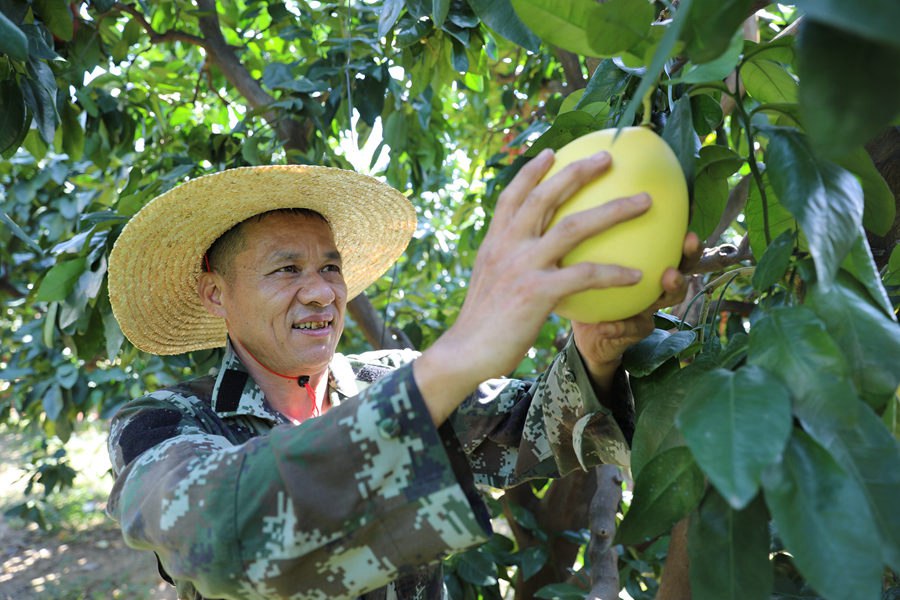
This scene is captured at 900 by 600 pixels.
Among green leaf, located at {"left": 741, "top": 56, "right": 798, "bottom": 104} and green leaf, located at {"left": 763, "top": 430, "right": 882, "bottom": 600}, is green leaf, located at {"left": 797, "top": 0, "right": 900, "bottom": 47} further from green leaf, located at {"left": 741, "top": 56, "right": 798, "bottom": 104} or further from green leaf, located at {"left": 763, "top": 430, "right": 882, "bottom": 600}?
green leaf, located at {"left": 741, "top": 56, "right": 798, "bottom": 104}

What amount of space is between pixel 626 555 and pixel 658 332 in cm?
139

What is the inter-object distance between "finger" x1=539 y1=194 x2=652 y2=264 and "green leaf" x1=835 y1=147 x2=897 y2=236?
0.25m

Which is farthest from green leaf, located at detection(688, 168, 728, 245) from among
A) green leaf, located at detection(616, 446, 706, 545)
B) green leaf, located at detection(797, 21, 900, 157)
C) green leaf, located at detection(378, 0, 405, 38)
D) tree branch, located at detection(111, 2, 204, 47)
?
tree branch, located at detection(111, 2, 204, 47)

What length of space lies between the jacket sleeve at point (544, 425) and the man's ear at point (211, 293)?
0.56 meters

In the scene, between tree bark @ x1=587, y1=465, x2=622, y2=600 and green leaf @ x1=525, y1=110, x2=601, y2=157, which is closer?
green leaf @ x1=525, y1=110, x2=601, y2=157

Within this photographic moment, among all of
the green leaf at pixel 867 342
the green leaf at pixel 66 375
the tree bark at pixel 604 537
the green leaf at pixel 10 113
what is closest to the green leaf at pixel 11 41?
the green leaf at pixel 10 113

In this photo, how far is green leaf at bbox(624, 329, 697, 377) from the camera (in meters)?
0.93

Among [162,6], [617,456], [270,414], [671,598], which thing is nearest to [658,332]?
[617,456]

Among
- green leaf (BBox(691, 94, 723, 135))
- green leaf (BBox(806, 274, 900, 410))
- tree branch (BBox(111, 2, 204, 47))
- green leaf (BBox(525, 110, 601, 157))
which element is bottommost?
green leaf (BBox(806, 274, 900, 410))

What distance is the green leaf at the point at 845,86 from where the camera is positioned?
490 millimetres

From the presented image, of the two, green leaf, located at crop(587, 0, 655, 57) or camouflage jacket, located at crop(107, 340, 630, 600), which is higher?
green leaf, located at crop(587, 0, 655, 57)

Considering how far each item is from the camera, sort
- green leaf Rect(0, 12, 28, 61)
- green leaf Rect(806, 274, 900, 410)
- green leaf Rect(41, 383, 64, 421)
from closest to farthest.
Result: 1. green leaf Rect(806, 274, 900, 410)
2. green leaf Rect(0, 12, 28, 61)
3. green leaf Rect(41, 383, 64, 421)

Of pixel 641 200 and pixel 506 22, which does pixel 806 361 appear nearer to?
pixel 641 200

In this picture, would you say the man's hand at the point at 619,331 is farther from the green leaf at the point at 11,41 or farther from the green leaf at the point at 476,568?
the green leaf at the point at 476,568
